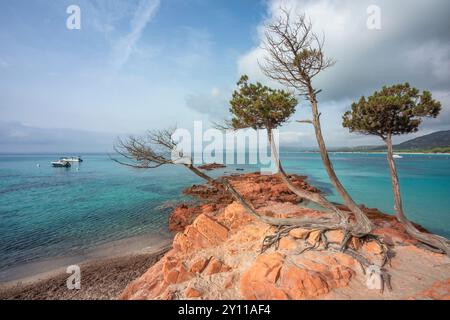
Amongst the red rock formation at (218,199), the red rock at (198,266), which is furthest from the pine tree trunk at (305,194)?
the red rock formation at (218,199)

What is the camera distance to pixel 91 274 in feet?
32.2

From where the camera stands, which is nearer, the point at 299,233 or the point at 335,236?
the point at 335,236

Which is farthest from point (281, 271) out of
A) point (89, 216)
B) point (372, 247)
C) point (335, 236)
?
point (89, 216)

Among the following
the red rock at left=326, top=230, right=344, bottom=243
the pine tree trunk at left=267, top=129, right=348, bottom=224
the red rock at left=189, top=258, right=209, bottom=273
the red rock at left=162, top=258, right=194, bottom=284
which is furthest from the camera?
the pine tree trunk at left=267, top=129, right=348, bottom=224

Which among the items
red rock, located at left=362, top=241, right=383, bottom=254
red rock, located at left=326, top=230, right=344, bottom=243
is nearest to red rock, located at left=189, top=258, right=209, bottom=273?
red rock, located at left=326, top=230, right=344, bottom=243

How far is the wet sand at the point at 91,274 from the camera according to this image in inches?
338

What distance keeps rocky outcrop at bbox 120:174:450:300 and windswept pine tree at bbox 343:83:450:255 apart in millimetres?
2479

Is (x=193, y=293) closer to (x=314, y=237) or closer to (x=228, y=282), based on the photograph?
(x=228, y=282)

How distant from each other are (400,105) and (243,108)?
7933 mm

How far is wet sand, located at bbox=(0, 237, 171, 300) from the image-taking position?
28.2 ft

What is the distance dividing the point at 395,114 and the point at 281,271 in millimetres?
10141

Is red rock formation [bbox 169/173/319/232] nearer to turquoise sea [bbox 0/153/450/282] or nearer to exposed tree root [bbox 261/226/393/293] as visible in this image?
turquoise sea [bbox 0/153/450/282]
